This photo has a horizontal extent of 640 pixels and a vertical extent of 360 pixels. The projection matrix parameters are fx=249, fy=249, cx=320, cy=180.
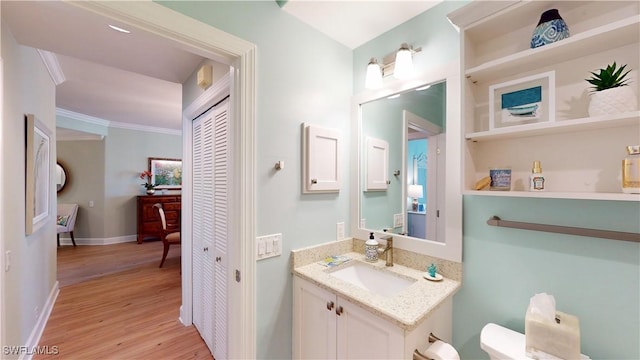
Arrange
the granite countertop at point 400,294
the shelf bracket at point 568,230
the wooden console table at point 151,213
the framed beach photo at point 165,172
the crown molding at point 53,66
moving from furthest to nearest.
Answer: the framed beach photo at point 165,172 < the wooden console table at point 151,213 < the crown molding at point 53,66 < the granite countertop at point 400,294 < the shelf bracket at point 568,230

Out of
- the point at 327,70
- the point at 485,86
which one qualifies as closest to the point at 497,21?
the point at 485,86

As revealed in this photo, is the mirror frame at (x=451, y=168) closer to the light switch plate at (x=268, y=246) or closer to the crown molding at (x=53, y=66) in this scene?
the light switch plate at (x=268, y=246)

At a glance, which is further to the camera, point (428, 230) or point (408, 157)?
point (408, 157)

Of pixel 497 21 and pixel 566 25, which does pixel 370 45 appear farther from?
pixel 566 25

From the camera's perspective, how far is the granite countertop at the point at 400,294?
1.04 m

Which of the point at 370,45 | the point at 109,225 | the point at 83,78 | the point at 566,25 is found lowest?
the point at 109,225

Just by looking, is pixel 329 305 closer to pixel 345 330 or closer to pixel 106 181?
pixel 345 330

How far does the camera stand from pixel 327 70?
1765 millimetres

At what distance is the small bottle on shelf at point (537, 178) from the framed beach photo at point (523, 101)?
0.66 ft

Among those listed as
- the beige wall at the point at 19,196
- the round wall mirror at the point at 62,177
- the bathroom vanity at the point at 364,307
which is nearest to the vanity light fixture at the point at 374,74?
the bathroom vanity at the point at 364,307

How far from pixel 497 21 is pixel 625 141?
0.72m

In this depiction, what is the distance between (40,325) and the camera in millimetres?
2314

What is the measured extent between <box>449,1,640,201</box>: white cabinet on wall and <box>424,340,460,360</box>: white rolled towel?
709 mm

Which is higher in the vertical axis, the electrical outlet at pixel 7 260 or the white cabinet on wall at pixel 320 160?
Answer: the white cabinet on wall at pixel 320 160
